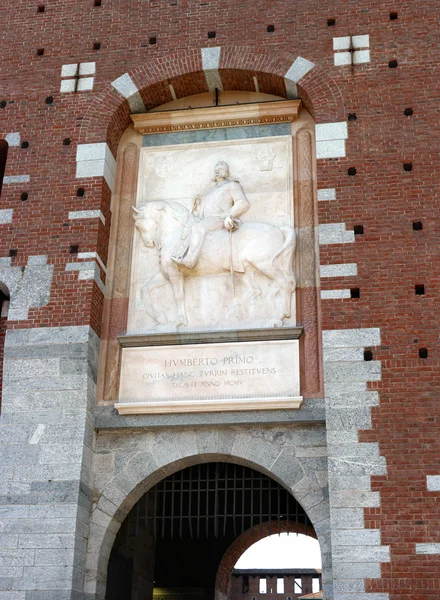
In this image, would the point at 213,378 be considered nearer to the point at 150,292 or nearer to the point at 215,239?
the point at 150,292

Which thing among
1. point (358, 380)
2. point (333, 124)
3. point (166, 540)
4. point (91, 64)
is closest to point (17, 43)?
point (91, 64)

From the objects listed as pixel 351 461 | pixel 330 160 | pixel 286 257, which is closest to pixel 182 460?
pixel 351 461

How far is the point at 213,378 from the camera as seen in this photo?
1013 centimetres

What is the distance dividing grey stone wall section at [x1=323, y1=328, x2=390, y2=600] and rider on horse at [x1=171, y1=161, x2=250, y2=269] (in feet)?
6.82

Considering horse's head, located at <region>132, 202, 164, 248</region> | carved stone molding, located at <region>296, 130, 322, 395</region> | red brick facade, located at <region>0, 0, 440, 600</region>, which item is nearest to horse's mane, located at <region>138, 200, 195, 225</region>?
horse's head, located at <region>132, 202, 164, 248</region>

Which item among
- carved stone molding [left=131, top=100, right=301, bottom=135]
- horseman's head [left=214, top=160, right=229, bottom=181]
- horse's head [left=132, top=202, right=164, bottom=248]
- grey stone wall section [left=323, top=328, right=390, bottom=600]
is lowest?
grey stone wall section [left=323, top=328, right=390, bottom=600]

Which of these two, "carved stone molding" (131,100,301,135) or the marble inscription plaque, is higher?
"carved stone molding" (131,100,301,135)

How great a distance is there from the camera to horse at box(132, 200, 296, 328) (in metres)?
10.6

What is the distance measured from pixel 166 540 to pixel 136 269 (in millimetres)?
6975

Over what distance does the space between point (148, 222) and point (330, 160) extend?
Answer: 98.8 inches

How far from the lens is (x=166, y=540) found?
1606 centimetres

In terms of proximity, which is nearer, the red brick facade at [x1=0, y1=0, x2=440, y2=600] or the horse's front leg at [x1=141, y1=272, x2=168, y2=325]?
the red brick facade at [x1=0, y1=0, x2=440, y2=600]

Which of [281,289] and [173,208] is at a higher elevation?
[173,208]

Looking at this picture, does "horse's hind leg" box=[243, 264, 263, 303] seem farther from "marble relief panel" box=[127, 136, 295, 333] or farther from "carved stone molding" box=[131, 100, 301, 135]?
"carved stone molding" box=[131, 100, 301, 135]
